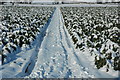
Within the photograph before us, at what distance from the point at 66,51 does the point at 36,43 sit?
2476 mm

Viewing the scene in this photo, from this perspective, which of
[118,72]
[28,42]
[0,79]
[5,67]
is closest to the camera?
[0,79]

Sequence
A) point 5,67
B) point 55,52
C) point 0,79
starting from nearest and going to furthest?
point 0,79 < point 5,67 < point 55,52

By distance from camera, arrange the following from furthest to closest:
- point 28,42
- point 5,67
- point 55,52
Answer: point 28,42
point 55,52
point 5,67

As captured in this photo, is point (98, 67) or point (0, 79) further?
point (98, 67)

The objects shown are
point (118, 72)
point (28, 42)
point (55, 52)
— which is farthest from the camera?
point (28, 42)

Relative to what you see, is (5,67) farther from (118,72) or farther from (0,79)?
(118,72)

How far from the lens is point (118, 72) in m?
5.98

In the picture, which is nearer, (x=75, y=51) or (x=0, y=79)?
(x=0, y=79)

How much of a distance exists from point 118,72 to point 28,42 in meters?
5.64

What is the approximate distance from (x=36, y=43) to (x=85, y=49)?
3.30 m

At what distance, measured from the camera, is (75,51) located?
335 inches

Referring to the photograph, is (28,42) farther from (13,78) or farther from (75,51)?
(13,78)

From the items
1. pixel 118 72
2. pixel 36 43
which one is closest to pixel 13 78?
pixel 118 72

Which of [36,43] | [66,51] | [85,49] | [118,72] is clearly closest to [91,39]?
[85,49]
